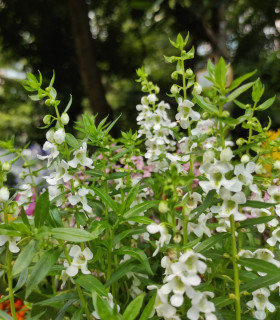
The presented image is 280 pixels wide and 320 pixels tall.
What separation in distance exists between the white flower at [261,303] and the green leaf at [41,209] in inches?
14.7

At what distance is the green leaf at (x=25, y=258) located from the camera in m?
0.54

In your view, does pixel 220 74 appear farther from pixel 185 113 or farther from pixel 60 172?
pixel 60 172

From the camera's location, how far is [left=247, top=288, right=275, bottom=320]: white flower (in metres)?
0.63

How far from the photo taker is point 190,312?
0.52 metres

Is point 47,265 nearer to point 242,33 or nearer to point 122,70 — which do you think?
point 242,33

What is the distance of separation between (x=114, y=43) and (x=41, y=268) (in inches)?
116

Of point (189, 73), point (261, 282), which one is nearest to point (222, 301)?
point (261, 282)

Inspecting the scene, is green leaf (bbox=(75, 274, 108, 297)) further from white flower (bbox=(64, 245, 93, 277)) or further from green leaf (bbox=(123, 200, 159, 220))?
green leaf (bbox=(123, 200, 159, 220))

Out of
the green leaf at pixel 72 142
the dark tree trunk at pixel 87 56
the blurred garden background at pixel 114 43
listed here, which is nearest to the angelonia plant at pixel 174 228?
the green leaf at pixel 72 142

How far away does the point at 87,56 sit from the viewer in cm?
266

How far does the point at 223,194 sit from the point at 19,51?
2862mm

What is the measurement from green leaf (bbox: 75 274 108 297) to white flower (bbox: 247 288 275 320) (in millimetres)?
255

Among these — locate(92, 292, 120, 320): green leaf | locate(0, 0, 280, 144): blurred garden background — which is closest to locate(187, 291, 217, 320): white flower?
locate(92, 292, 120, 320): green leaf

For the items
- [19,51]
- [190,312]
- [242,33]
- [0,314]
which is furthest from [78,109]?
[190,312]
